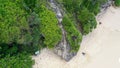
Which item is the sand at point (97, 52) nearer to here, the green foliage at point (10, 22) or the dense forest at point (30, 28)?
the dense forest at point (30, 28)

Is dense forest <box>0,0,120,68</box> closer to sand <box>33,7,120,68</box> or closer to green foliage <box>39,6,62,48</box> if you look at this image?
green foliage <box>39,6,62,48</box>

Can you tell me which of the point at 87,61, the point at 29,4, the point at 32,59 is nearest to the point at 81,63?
the point at 87,61

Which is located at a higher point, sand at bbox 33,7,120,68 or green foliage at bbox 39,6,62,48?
green foliage at bbox 39,6,62,48

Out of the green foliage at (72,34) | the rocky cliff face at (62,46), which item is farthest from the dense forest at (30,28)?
the rocky cliff face at (62,46)

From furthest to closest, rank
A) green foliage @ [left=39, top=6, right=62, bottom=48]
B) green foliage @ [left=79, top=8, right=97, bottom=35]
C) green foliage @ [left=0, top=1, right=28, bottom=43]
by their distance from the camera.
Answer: green foliage @ [left=79, top=8, right=97, bottom=35] → green foliage @ [left=39, top=6, right=62, bottom=48] → green foliage @ [left=0, top=1, right=28, bottom=43]

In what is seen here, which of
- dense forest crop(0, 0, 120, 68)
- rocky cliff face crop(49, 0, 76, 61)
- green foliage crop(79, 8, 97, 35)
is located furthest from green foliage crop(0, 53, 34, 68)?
green foliage crop(79, 8, 97, 35)

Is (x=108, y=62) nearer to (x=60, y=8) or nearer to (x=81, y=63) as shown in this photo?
(x=81, y=63)

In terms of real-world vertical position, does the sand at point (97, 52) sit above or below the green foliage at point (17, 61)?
below
